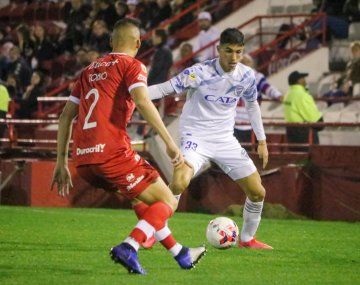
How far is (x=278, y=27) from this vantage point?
24.5 metres

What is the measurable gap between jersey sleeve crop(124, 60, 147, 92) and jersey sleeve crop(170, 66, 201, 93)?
2297 mm

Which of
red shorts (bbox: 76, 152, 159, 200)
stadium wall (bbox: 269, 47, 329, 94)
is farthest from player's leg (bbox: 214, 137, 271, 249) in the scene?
stadium wall (bbox: 269, 47, 329, 94)

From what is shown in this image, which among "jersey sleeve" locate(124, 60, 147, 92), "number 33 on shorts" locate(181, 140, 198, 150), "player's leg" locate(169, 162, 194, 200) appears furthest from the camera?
"number 33 on shorts" locate(181, 140, 198, 150)

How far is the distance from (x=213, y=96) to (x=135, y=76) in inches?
112

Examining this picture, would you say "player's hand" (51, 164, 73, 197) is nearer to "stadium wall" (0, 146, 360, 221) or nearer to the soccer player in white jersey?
the soccer player in white jersey

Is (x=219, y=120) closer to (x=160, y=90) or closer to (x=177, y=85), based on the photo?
(x=177, y=85)

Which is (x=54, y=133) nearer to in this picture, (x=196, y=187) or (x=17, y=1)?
(x=196, y=187)

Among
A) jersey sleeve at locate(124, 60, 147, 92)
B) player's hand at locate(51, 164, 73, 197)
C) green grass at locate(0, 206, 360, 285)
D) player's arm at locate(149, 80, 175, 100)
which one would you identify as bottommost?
green grass at locate(0, 206, 360, 285)

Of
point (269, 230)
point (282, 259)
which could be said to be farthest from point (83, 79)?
point (269, 230)

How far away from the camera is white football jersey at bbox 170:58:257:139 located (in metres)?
11.6

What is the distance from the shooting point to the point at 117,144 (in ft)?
29.3

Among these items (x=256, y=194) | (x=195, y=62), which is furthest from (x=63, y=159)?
(x=195, y=62)

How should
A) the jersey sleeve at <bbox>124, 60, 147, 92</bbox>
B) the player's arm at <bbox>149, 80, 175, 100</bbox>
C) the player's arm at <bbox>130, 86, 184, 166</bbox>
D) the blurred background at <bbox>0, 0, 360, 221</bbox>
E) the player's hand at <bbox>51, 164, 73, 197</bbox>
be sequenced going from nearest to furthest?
the player's arm at <bbox>130, 86, 184, 166</bbox> → the jersey sleeve at <bbox>124, 60, 147, 92</bbox> → the player's hand at <bbox>51, 164, 73, 197</bbox> → the player's arm at <bbox>149, 80, 175, 100</bbox> → the blurred background at <bbox>0, 0, 360, 221</bbox>

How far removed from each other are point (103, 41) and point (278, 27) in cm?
383
